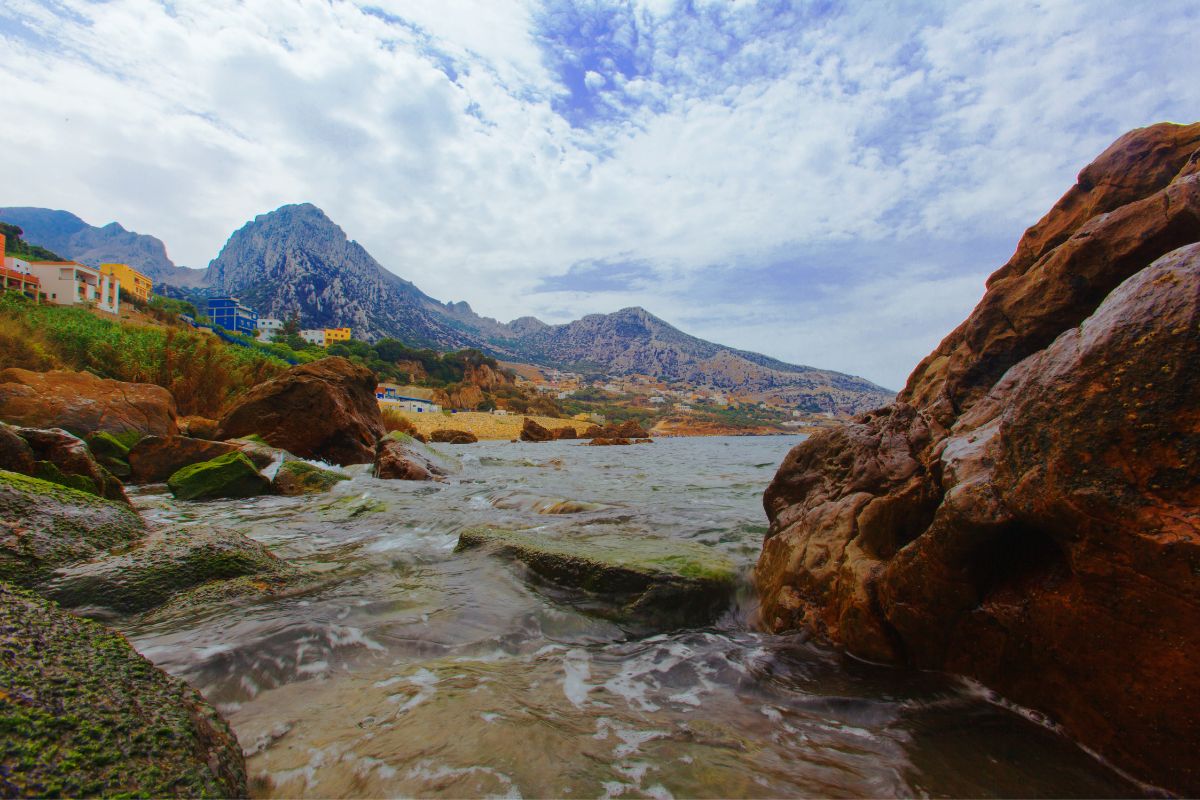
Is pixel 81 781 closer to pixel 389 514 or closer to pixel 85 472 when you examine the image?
pixel 85 472

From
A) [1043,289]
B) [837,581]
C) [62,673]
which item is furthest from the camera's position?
[1043,289]

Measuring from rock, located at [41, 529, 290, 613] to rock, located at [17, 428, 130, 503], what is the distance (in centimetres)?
158

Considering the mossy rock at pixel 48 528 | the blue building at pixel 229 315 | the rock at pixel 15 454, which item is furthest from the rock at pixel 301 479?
the blue building at pixel 229 315

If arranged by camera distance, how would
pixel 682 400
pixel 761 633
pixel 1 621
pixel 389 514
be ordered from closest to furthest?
pixel 1 621 → pixel 761 633 → pixel 389 514 → pixel 682 400

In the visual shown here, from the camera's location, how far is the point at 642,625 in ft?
14.1

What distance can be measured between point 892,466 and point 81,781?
488 centimetres

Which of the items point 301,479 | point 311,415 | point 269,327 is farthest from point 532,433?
point 269,327

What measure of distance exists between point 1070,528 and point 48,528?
6724mm

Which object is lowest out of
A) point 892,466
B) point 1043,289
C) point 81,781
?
point 81,781

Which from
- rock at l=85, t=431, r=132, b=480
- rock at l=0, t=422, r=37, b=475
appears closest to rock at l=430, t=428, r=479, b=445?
rock at l=85, t=431, r=132, b=480

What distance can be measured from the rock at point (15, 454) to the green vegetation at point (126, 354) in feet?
39.7

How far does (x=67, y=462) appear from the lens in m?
5.76

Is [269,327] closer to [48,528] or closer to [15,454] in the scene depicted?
[15,454]

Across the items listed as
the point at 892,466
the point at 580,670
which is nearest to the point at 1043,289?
the point at 892,466
